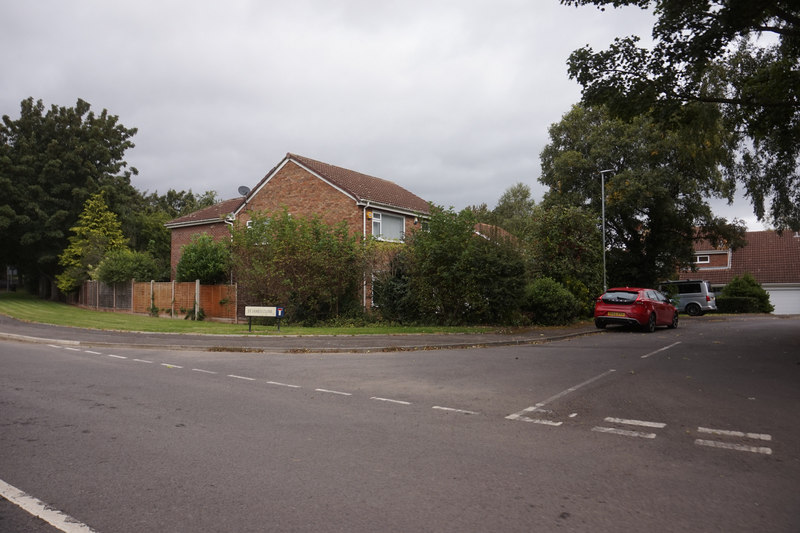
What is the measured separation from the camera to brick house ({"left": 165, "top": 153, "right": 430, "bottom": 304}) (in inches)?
966

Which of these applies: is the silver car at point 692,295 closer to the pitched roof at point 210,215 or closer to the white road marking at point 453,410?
the pitched roof at point 210,215

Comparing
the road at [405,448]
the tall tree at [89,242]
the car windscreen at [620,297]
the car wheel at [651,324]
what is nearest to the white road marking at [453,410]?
the road at [405,448]

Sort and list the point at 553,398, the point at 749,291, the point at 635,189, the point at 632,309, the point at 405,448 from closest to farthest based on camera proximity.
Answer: the point at 405,448 < the point at 553,398 < the point at 632,309 < the point at 635,189 < the point at 749,291

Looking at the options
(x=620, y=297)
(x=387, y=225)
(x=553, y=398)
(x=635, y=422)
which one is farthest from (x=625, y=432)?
(x=387, y=225)

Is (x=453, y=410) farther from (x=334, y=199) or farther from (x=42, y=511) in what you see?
(x=334, y=199)

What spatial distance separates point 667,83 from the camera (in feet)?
37.9

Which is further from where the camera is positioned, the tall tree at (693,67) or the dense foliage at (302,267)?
the dense foliage at (302,267)

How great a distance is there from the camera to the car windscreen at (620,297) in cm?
1925

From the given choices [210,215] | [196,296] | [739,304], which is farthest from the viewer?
[739,304]

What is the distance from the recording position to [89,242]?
35.0 meters

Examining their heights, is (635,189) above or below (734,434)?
above

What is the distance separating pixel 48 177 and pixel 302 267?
29.4 metres

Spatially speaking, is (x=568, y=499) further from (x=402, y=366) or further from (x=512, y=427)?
(x=402, y=366)

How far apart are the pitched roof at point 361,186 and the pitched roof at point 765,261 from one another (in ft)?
88.0
